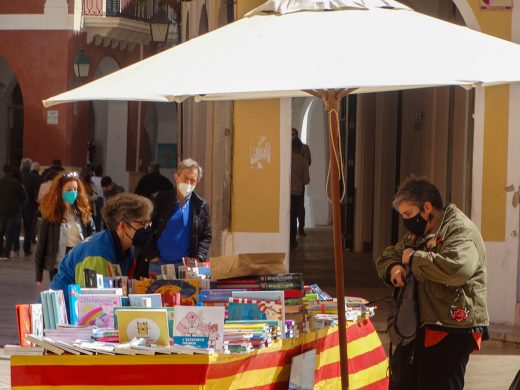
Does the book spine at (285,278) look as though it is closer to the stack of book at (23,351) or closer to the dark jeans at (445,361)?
the dark jeans at (445,361)

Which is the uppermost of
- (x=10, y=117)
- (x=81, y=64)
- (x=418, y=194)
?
(x=81, y=64)

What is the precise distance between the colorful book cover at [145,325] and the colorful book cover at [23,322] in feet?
1.35

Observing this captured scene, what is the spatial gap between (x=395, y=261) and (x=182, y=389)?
2011mm

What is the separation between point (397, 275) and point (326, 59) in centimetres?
176

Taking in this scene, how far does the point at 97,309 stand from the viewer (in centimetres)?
647

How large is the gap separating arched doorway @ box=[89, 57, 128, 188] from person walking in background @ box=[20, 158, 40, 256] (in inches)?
484

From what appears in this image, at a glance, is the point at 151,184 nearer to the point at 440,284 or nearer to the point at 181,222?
the point at 181,222

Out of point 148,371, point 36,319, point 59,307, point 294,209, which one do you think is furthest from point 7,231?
point 148,371

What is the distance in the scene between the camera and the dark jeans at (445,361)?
733 cm

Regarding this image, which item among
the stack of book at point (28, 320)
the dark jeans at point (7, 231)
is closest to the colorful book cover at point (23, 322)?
the stack of book at point (28, 320)

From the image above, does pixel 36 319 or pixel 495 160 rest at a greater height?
pixel 495 160

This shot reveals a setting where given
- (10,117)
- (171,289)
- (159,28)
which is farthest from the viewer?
(10,117)

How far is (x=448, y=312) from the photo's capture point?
23.8 feet

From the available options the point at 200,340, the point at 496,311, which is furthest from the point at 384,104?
the point at 200,340
